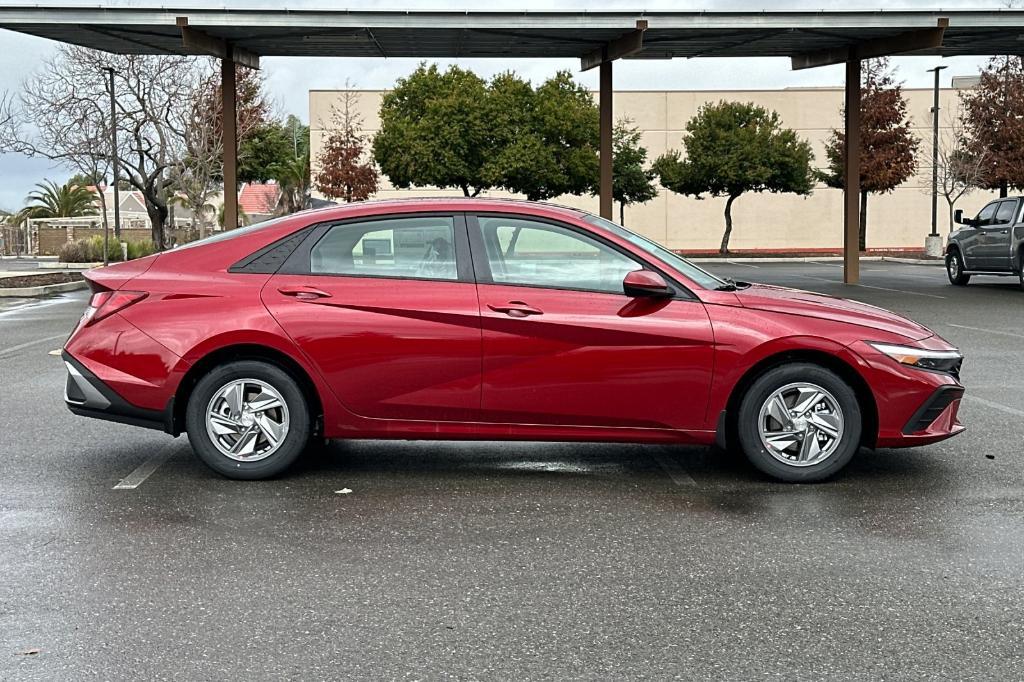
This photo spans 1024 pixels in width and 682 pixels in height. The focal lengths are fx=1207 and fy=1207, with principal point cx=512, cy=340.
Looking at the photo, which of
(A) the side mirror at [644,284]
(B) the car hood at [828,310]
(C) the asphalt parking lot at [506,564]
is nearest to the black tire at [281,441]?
(C) the asphalt parking lot at [506,564]

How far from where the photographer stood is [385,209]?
709 cm

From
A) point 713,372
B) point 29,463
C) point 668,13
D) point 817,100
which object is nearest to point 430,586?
point 713,372

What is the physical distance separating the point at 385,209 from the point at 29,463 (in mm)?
2733

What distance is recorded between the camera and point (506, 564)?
208 inches

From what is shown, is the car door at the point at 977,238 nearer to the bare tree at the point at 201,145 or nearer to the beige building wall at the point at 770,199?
the bare tree at the point at 201,145

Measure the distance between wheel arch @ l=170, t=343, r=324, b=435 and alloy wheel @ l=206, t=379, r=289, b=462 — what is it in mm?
151

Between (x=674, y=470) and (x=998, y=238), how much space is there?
18.4 metres

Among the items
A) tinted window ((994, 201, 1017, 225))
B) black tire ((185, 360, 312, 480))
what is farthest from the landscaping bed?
black tire ((185, 360, 312, 480))

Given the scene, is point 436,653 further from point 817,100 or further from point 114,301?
point 817,100

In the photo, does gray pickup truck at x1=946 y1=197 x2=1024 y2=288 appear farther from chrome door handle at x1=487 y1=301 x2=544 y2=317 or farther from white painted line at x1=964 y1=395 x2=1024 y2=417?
chrome door handle at x1=487 y1=301 x2=544 y2=317

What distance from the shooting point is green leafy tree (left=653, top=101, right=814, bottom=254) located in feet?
158

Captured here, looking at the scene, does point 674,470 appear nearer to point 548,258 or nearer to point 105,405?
point 548,258

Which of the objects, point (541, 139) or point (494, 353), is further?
point (541, 139)

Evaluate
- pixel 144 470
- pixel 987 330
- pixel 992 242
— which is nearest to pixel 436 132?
pixel 992 242
